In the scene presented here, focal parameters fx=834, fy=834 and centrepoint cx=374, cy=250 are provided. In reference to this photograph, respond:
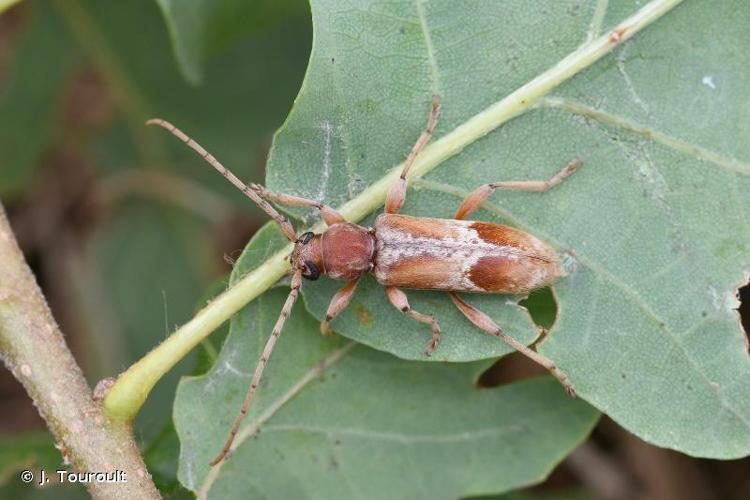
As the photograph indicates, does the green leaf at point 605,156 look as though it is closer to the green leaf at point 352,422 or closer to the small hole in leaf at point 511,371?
the green leaf at point 352,422

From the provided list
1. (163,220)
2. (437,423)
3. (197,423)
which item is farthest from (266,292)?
(163,220)

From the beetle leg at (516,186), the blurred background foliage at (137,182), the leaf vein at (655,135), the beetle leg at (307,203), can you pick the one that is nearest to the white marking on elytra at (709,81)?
the leaf vein at (655,135)

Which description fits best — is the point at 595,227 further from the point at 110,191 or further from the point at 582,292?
the point at 110,191

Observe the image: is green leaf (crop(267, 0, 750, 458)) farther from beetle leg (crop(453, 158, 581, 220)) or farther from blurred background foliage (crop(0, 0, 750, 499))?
blurred background foliage (crop(0, 0, 750, 499))

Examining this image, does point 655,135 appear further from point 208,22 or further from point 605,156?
point 208,22

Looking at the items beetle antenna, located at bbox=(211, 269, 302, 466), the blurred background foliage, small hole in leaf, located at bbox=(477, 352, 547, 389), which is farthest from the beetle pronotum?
small hole in leaf, located at bbox=(477, 352, 547, 389)

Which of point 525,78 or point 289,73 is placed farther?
point 289,73

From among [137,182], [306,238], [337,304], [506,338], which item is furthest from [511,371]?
[137,182]
